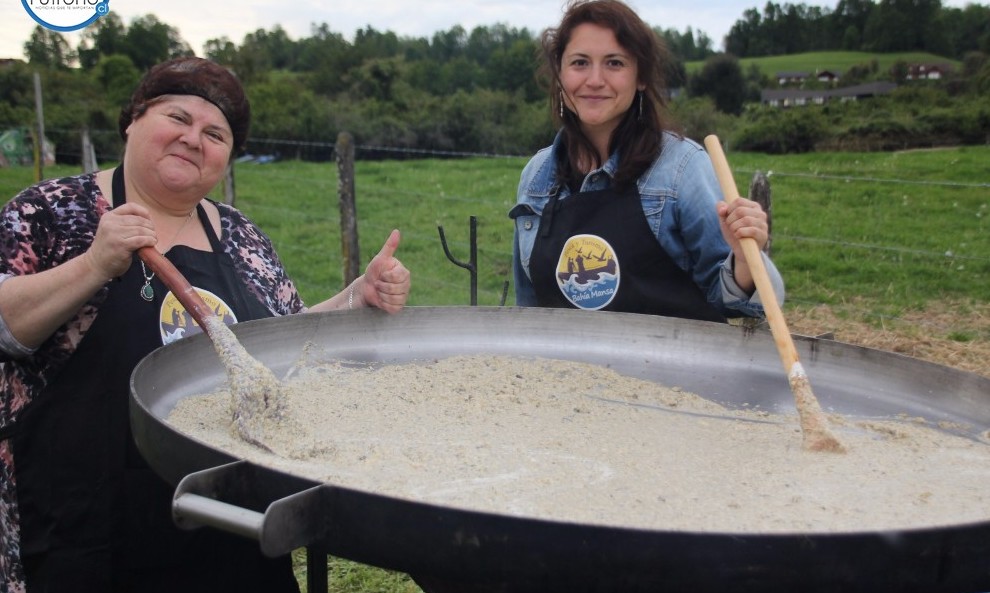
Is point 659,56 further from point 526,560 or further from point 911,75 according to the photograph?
point 911,75

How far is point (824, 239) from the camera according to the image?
6.46 meters

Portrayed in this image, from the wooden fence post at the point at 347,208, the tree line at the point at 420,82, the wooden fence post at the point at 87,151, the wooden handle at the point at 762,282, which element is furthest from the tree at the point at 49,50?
the wooden handle at the point at 762,282

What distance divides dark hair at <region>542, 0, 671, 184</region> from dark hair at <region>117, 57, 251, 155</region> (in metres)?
0.78

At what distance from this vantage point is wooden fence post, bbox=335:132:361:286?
211 inches

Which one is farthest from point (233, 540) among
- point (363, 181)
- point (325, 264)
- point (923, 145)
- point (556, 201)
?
point (923, 145)

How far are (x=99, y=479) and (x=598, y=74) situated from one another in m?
1.37

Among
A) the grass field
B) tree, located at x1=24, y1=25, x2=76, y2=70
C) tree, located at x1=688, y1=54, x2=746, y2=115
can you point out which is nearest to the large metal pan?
the grass field

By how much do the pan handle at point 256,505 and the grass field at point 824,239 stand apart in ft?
5.92

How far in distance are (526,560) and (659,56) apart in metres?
1.52

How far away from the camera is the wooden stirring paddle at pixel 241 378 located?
1.34 m

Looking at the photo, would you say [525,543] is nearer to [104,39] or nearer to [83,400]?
[83,400]

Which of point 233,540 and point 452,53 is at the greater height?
point 452,53

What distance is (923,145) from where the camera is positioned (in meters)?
10.6

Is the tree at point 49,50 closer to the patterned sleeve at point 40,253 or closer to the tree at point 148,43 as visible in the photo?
the tree at point 148,43
